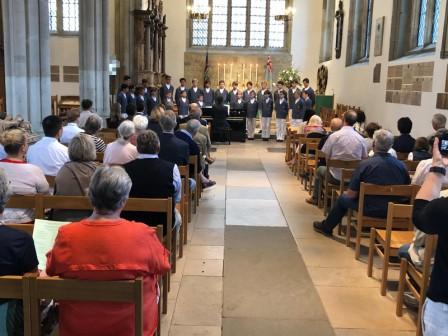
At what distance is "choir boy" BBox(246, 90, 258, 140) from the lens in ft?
49.9

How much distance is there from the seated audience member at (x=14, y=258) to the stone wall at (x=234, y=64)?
63.0 ft

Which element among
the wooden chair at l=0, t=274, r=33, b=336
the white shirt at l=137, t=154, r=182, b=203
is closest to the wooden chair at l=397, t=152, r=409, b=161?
the white shirt at l=137, t=154, r=182, b=203

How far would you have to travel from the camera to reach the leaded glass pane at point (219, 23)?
21.5 meters

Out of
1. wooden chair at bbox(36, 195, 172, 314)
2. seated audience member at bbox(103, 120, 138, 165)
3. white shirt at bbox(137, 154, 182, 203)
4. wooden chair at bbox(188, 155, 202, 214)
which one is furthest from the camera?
wooden chair at bbox(188, 155, 202, 214)

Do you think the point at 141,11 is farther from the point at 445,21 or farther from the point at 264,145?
the point at 445,21

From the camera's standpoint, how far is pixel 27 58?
799 cm

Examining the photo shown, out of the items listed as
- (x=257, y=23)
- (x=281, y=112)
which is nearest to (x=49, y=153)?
(x=281, y=112)

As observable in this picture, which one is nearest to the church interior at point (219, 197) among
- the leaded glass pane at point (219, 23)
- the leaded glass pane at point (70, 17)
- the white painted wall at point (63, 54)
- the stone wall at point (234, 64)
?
the white painted wall at point (63, 54)

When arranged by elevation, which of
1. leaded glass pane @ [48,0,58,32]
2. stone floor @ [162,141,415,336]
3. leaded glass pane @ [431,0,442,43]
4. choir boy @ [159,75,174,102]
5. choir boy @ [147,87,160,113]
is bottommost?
stone floor @ [162,141,415,336]

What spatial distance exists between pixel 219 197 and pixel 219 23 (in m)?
15.2

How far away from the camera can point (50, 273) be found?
2365 mm

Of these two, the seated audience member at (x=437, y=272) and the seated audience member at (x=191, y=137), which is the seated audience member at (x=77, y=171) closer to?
the seated audience member at (x=437, y=272)

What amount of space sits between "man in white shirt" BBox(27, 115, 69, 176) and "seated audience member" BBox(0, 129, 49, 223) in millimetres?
985

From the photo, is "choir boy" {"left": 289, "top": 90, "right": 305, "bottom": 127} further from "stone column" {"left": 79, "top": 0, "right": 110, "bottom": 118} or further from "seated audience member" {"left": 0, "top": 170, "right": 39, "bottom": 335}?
"seated audience member" {"left": 0, "top": 170, "right": 39, "bottom": 335}
